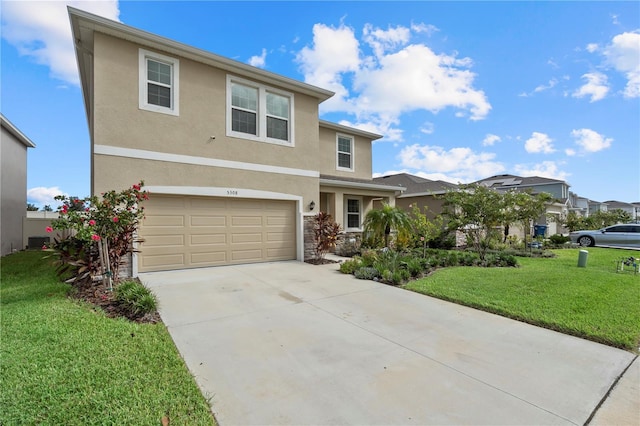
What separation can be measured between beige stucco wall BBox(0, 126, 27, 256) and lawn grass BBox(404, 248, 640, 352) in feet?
55.0

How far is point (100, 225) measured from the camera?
5.90m

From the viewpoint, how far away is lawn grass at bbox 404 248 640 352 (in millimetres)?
4555

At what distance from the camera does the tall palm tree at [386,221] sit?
11109 millimetres

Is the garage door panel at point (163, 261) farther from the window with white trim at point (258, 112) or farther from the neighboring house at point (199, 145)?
the window with white trim at point (258, 112)

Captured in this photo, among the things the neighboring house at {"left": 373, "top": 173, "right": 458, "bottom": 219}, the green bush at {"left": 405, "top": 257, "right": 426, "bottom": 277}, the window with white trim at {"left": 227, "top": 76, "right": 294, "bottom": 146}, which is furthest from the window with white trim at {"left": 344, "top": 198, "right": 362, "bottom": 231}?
the green bush at {"left": 405, "top": 257, "right": 426, "bottom": 277}

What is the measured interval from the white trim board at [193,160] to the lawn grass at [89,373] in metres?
4.16

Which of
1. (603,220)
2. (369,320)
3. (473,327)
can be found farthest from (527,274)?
(603,220)

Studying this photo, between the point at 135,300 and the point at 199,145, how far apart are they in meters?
5.21

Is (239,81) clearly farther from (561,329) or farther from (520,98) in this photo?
(520,98)

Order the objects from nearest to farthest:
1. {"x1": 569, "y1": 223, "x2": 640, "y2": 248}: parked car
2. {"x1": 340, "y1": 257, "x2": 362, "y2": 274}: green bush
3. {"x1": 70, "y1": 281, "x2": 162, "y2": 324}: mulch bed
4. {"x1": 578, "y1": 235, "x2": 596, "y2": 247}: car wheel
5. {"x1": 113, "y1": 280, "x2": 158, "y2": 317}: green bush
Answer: {"x1": 70, "y1": 281, "x2": 162, "y2": 324}: mulch bed < {"x1": 113, "y1": 280, "x2": 158, "y2": 317}: green bush < {"x1": 340, "y1": 257, "x2": 362, "y2": 274}: green bush < {"x1": 569, "y1": 223, "x2": 640, "y2": 248}: parked car < {"x1": 578, "y1": 235, "x2": 596, "y2": 247}: car wheel

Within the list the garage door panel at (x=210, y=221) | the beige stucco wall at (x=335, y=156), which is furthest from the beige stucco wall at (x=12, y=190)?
the beige stucco wall at (x=335, y=156)

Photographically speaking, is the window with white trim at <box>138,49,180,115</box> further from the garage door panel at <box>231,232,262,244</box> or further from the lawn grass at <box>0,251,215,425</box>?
the lawn grass at <box>0,251,215,425</box>

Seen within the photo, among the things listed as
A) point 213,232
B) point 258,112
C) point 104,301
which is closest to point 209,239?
point 213,232

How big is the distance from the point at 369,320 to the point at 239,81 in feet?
27.8
